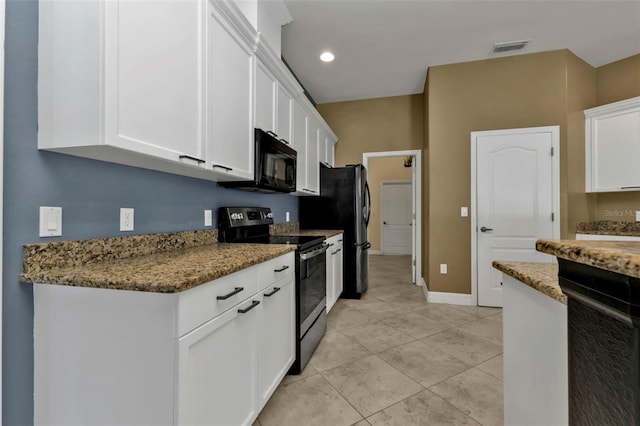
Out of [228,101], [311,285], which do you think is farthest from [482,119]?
[228,101]

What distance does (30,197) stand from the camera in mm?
1085

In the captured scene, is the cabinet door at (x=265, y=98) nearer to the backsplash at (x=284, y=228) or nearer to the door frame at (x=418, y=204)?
the backsplash at (x=284, y=228)

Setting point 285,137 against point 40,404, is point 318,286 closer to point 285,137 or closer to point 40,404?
point 285,137

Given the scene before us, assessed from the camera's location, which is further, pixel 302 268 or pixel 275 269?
pixel 302 268

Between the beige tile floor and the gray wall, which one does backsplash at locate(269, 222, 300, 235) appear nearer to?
the beige tile floor

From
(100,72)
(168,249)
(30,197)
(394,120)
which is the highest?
(394,120)

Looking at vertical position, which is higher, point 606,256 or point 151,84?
point 151,84

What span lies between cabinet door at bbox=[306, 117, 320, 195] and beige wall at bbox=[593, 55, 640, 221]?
3.38 m

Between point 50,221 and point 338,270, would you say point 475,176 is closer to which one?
point 338,270

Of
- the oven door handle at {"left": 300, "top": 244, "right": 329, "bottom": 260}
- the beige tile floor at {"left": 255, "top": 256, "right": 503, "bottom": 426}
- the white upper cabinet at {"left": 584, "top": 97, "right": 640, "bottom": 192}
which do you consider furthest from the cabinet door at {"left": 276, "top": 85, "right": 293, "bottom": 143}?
the white upper cabinet at {"left": 584, "top": 97, "right": 640, "bottom": 192}

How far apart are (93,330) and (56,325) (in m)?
0.18

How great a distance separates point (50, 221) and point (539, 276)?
1.80 m

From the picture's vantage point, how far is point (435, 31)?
3037mm

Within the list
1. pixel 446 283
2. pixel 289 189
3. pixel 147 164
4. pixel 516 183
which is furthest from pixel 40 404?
pixel 516 183
